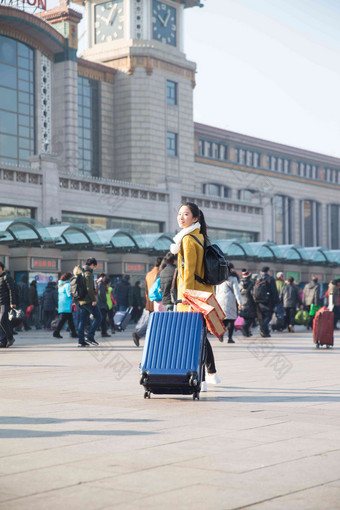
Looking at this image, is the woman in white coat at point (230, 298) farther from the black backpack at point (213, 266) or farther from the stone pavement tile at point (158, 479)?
the stone pavement tile at point (158, 479)

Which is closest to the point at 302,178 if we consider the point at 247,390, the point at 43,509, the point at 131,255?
the point at 131,255

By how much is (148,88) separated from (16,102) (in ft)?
43.7

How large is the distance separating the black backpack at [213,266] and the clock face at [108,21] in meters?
53.6

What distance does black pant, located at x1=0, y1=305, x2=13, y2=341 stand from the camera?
52.6 feet

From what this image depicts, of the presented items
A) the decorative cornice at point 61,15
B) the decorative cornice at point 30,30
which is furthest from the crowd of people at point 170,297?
the decorative cornice at point 61,15

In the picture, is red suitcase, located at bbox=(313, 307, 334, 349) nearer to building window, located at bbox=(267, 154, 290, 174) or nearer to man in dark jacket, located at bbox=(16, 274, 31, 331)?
man in dark jacket, located at bbox=(16, 274, 31, 331)

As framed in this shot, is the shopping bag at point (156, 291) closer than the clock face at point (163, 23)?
Yes

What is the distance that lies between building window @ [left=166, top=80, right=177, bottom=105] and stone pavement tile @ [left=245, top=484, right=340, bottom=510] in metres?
55.7

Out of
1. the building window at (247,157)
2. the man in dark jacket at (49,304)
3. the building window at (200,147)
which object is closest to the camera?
the man in dark jacket at (49,304)

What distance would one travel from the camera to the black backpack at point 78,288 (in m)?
16.8

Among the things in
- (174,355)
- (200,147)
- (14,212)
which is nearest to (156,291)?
(174,355)

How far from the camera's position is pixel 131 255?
3581 cm

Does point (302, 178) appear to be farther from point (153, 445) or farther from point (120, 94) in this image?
point (153, 445)

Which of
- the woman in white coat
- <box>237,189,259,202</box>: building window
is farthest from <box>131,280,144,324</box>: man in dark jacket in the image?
<box>237,189,259,202</box>: building window
